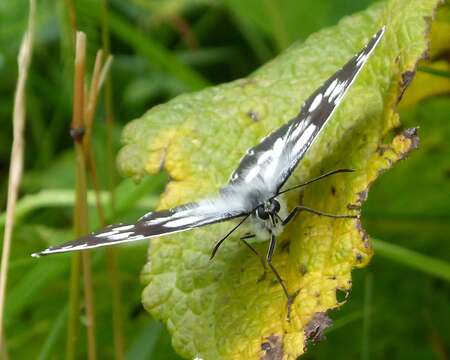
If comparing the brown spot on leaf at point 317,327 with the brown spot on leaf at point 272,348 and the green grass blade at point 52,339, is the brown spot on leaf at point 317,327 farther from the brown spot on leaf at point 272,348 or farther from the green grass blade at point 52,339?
the green grass blade at point 52,339

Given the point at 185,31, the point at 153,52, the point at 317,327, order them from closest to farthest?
the point at 317,327, the point at 153,52, the point at 185,31

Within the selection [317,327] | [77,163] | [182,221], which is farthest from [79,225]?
[317,327]

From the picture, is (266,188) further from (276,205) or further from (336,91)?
(336,91)

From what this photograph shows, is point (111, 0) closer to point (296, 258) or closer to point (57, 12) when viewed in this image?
point (57, 12)

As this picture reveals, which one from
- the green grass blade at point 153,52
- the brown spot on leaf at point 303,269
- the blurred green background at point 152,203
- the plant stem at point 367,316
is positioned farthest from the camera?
the green grass blade at point 153,52

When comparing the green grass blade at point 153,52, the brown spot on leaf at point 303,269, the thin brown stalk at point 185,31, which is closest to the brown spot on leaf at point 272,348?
the brown spot on leaf at point 303,269

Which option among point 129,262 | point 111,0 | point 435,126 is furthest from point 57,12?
point 435,126
